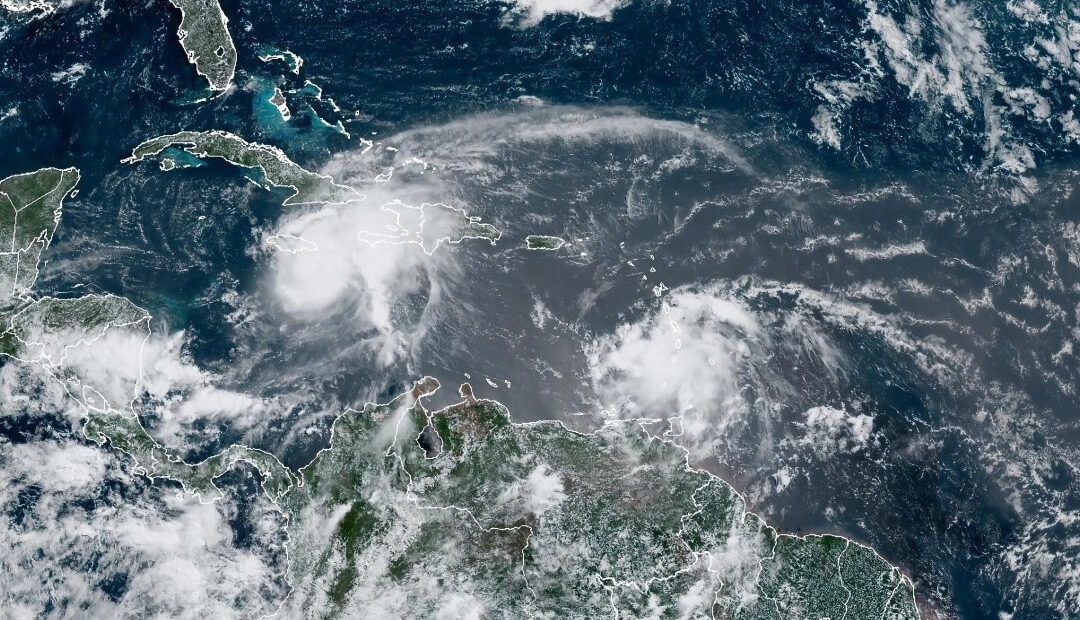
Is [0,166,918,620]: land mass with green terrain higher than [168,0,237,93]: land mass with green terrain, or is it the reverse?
[168,0,237,93]: land mass with green terrain

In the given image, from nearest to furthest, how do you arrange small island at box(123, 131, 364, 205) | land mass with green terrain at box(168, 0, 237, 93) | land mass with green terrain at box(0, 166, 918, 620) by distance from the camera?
land mass with green terrain at box(0, 166, 918, 620) < small island at box(123, 131, 364, 205) < land mass with green terrain at box(168, 0, 237, 93)

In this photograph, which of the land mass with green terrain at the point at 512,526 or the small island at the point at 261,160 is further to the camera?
the small island at the point at 261,160

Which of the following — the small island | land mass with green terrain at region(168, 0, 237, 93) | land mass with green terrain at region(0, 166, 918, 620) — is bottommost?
land mass with green terrain at region(0, 166, 918, 620)

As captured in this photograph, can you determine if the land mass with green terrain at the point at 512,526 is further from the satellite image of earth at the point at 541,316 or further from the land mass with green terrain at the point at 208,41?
the land mass with green terrain at the point at 208,41

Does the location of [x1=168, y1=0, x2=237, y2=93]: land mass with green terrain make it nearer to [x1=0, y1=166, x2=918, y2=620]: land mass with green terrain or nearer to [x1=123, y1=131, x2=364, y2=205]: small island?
[x1=123, y1=131, x2=364, y2=205]: small island

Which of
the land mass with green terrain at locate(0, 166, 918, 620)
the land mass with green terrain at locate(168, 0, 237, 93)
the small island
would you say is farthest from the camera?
the land mass with green terrain at locate(168, 0, 237, 93)

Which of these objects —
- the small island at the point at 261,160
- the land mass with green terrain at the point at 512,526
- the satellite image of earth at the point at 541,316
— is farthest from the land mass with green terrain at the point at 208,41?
the land mass with green terrain at the point at 512,526

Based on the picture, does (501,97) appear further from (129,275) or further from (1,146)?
(1,146)

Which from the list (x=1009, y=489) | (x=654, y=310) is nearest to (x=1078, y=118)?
(x=1009, y=489)

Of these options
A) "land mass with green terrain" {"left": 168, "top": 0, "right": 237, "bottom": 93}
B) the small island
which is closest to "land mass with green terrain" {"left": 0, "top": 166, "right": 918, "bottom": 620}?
the small island
